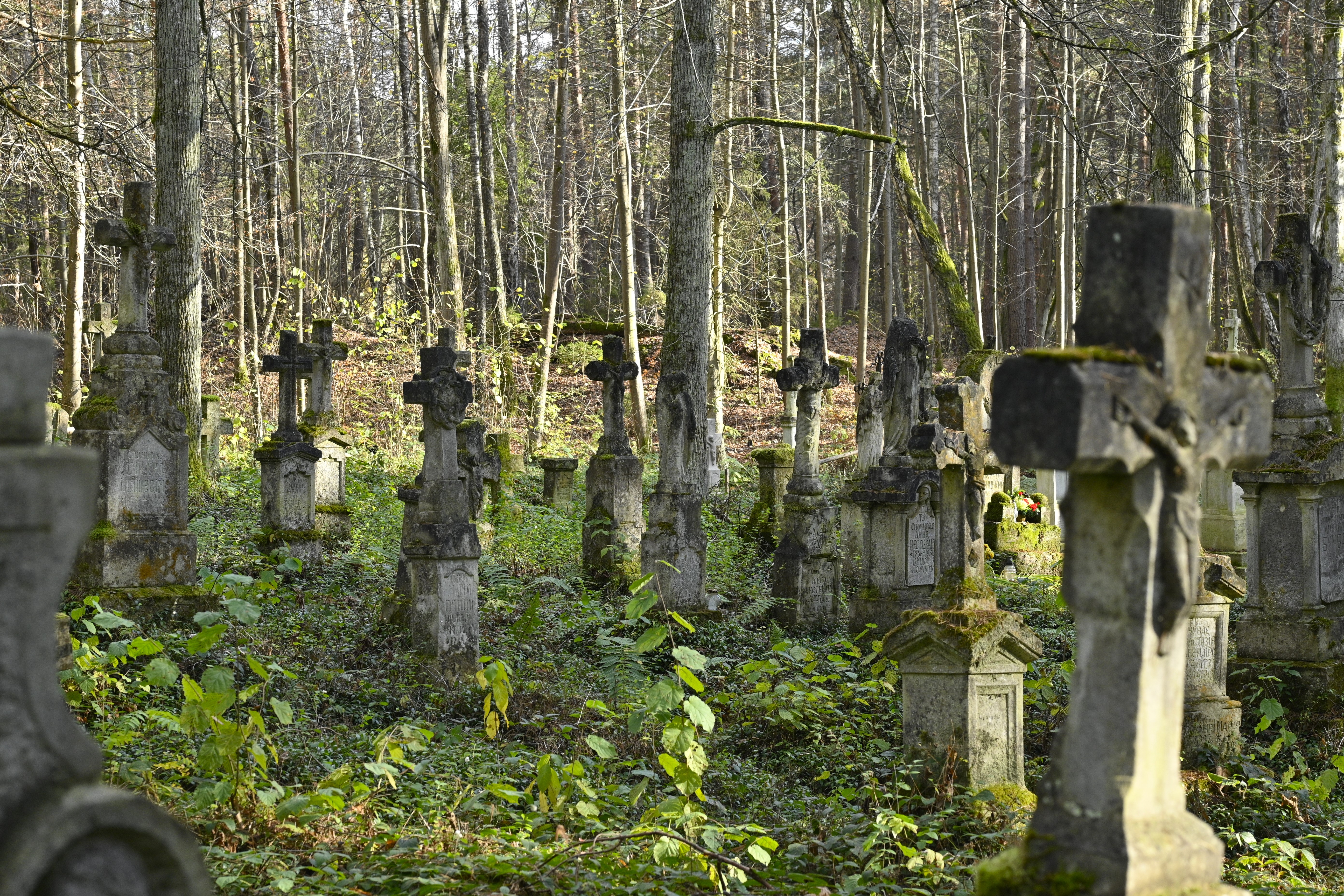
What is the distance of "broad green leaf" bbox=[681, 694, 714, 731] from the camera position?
4711mm

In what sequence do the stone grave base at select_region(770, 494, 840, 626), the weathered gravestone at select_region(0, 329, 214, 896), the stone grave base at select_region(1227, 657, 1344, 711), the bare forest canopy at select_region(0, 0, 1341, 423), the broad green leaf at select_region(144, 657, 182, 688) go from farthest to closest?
the bare forest canopy at select_region(0, 0, 1341, 423)
the stone grave base at select_region(770, 494, 840, 626)
the stone grave base at select_region(1227, 657, 1344, 711)
the broad green leaf at select_region(144, 657, 182, 688)
the weathered gravestone at select_region(0, 329, 214, 896)

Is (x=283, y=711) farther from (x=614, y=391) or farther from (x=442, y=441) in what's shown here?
Answer: (x=614, y=391)

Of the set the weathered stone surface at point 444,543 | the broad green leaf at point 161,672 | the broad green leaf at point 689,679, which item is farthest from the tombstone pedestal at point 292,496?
the broad green leaf at point 689,679

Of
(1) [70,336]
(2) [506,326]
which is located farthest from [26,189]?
(2) [506,326]

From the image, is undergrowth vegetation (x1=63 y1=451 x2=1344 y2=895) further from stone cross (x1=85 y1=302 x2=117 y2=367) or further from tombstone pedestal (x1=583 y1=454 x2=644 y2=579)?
stone cross (x1=85 y1=302 x2=117 y2=367)

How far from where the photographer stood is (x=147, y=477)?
819cm

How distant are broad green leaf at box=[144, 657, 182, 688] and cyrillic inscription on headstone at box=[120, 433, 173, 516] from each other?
3595 millimetres

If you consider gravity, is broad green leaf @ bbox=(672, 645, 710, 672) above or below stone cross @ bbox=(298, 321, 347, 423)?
below

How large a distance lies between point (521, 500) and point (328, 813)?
11.2 m

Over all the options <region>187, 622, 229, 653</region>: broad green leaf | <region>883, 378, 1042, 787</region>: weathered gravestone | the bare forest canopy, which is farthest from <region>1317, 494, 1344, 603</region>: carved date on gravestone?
<region>187, 622, 229, 653</region>: broad green leaf

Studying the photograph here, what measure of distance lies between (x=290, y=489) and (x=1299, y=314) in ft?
30.2

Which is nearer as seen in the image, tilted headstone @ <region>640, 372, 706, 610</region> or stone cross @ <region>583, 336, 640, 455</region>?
tilted headstone @ <region>640, 372, 706, 610</region>

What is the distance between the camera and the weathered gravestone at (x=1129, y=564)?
271cm

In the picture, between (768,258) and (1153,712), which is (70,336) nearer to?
(1153,712)
